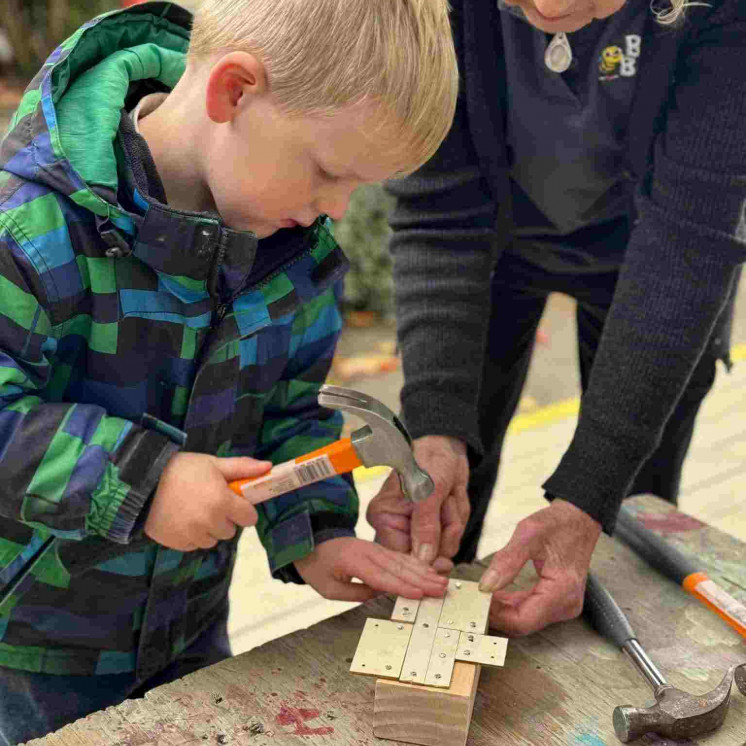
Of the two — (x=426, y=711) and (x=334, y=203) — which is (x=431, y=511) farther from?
(x=334, y=203)

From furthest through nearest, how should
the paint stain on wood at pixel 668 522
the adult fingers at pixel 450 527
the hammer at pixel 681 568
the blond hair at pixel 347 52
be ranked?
the paint stain on wood at pixel 668 522 < the adult fingers at pixel 450 527 < the hammer at pixel 681 568 < the blond hair at pixel 347 52

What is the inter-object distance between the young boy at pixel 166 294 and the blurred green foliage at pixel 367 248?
12.3 feet

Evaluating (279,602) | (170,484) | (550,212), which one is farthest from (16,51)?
(170,484)

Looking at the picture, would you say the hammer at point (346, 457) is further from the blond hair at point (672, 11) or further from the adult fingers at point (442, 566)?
the blond hair at point (672, 11)

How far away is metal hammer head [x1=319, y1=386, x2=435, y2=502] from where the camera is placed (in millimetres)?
1473

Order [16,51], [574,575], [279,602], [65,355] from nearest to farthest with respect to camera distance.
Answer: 1. [65,355]
2. [574,575]
3. [279,602]
4. [16,51]

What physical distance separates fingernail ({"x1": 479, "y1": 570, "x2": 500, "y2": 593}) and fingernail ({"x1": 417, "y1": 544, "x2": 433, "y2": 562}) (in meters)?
0.14

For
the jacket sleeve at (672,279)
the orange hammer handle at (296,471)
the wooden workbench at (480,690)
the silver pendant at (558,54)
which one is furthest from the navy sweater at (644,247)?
the orange hammer handle at (296,471)

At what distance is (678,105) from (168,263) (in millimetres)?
996

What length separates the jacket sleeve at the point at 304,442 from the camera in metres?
1.75

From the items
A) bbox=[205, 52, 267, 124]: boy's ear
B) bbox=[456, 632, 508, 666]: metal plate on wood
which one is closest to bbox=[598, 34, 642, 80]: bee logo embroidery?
bbox=[205, 52, 267, 124]: boy's ear

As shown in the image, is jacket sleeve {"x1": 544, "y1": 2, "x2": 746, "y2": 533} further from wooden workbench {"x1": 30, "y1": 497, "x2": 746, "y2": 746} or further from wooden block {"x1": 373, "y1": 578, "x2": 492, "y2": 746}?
wooden block {"x1": 373, "y1": 578, "x2": 492, "y2": 746}

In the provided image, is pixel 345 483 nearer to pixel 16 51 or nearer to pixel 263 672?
pixel 263 672

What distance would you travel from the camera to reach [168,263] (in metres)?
1.43
